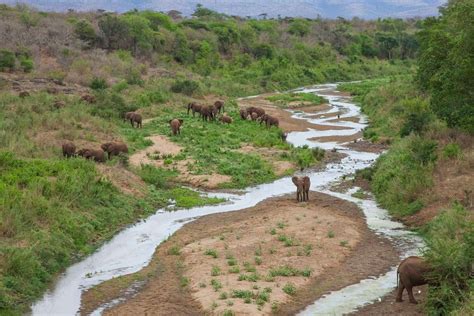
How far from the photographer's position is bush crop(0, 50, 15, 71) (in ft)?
169

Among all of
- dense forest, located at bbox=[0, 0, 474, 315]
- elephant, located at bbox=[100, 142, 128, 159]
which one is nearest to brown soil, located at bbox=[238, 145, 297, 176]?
dense forest, located at bbox=[0, 0, 474, 315]

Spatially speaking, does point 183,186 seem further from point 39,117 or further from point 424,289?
point 424,289

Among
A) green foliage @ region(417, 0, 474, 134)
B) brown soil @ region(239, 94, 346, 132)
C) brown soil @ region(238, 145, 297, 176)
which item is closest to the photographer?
green foliage @ region(417, 0, 474, 134)

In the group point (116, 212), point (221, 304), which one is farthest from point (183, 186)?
point (221, 304)

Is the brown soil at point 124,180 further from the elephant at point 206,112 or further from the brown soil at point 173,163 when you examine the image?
the elephant at point 206,112

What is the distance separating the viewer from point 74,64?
56.3 m

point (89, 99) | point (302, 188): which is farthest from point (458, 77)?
point (89, 99)

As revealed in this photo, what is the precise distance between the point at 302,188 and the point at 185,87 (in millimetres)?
29072

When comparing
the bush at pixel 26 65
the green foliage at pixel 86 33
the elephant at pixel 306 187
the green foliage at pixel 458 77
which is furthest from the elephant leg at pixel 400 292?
the green foliage at pixel 86 33

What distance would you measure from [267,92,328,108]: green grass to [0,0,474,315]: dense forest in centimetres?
394

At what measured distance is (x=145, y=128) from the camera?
1558 inches

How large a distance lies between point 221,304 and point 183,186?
45.9ft

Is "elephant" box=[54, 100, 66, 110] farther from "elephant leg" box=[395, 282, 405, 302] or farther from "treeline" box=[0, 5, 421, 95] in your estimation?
"elephant leg" box=[395, 282, 405, 302]

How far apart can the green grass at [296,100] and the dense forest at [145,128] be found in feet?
12.9
